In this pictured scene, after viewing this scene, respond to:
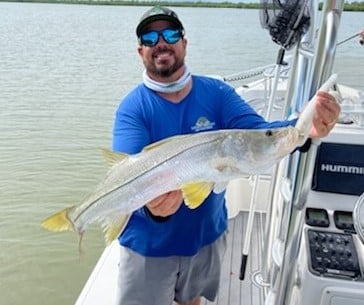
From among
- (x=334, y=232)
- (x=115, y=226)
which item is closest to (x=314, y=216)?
(x=334, y=232)

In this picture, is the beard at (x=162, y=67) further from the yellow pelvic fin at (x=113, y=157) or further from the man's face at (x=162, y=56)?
the yellow pelvic fin at (x=113, y=157)

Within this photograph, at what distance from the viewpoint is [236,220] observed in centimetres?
351

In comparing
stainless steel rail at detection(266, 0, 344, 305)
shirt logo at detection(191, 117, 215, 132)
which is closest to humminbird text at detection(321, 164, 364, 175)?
stainless steel rail at detection(266, 0, 344, 305)

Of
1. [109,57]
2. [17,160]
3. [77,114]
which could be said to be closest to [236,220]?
[17,160]

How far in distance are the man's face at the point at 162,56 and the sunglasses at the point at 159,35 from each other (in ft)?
0.04

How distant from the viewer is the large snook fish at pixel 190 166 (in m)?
1.39

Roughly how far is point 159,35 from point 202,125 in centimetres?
42

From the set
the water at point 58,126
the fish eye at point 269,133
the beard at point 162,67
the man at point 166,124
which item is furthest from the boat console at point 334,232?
the water at point 58,126

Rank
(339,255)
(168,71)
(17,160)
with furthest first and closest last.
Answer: (17,160)
(168,71)
(339,255)

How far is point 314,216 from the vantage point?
1.97m

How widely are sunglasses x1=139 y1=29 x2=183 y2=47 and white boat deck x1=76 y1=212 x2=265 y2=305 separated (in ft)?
4.26

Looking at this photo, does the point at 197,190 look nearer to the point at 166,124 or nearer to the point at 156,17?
the point at 166,124

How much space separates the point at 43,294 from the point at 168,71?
266 cm

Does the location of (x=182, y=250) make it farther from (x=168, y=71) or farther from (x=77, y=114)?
(x=77, y=114)
